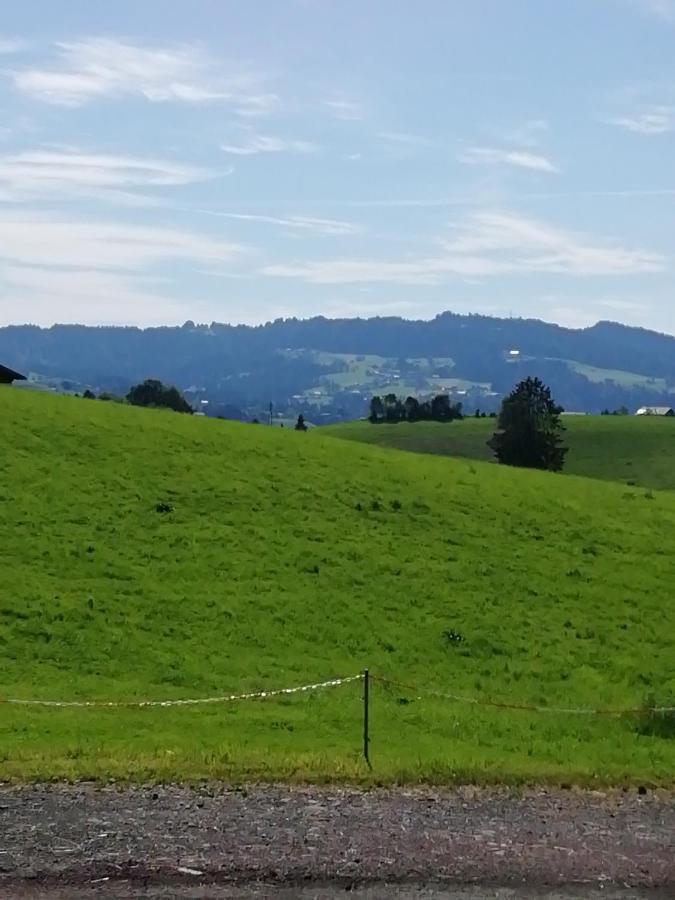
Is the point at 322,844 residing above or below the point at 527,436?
below

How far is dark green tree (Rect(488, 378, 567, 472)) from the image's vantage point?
109 m

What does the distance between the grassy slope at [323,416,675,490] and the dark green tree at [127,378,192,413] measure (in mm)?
31738

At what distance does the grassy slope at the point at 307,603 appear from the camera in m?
20.8

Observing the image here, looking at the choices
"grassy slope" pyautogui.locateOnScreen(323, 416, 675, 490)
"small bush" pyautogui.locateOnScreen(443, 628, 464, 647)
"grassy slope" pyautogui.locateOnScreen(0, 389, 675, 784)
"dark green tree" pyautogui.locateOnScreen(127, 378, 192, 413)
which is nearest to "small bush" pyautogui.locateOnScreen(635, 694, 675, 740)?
"grassy slope" pyautogui.locateOnScreen(0, 389, 675, 784)

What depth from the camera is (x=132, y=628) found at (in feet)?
103

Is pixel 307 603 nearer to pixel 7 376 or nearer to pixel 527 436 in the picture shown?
pixel 7 376

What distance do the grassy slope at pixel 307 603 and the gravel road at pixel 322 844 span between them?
1389mm

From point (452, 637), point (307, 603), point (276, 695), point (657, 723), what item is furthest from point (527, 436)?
point (276, 695)

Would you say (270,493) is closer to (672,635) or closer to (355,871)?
(672,635)

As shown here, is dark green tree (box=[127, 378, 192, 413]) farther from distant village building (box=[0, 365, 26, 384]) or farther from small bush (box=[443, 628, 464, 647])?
small bush (box=[443, 628, 464, 647])

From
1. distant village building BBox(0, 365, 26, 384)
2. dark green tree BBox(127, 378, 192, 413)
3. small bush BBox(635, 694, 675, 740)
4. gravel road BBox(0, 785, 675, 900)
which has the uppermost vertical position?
distant village building BBox(0, 365, 26, 384)

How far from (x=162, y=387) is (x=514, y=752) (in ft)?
435

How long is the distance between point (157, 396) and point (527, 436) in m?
56.8

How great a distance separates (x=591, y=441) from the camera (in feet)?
541
